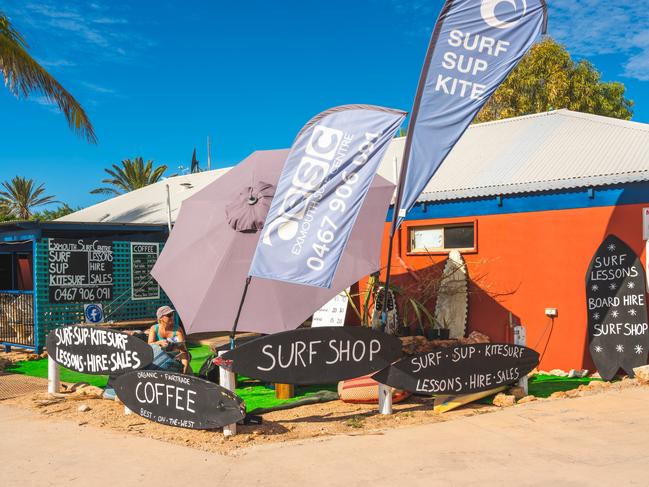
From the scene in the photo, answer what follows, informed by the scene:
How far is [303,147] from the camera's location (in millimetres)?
7344

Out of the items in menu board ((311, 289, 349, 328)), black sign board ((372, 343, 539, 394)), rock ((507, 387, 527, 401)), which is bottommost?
rock ((507, 387, 527, 401))

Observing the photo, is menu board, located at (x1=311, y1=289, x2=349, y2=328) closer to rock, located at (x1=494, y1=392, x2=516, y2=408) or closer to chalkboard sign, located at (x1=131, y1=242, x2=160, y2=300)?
rock, located at (x1=494, y1=392, x2=516, y2=408)

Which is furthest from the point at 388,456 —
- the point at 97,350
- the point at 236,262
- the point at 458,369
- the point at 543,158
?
the point at 543,158

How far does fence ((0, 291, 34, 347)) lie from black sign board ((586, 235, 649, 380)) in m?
10.7

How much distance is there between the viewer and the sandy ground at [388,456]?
202 inches

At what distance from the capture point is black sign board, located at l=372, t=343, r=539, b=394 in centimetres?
724

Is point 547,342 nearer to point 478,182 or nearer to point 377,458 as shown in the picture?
point 478,182

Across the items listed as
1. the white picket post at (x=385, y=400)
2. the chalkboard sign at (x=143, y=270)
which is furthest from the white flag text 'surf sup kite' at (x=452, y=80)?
the chalkboard sign at (x=143, y=270)

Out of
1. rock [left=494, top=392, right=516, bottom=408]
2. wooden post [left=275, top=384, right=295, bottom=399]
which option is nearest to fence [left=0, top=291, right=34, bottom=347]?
wooden post [left=275, top=384, right=295, bottom=399]

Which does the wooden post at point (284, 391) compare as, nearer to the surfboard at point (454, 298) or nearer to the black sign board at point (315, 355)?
the black sign board at point (315, 355)

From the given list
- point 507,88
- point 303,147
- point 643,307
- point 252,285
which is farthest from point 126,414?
point 507,88

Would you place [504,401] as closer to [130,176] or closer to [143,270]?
[143,270]

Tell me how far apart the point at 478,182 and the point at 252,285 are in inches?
206

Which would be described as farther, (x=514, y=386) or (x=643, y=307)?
(x=643, y=307)
